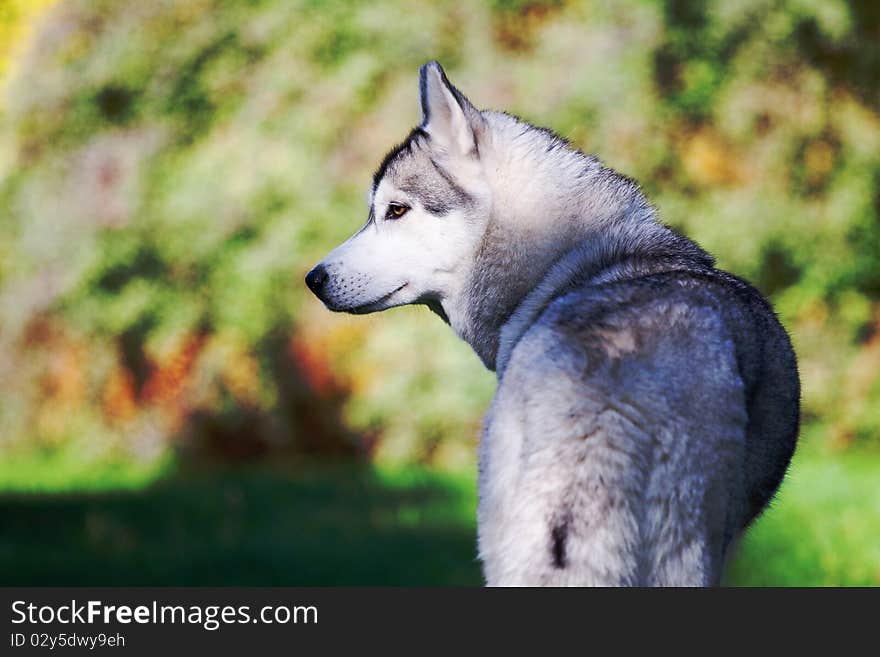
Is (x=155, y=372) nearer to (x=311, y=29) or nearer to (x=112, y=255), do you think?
(x=112, y=255)

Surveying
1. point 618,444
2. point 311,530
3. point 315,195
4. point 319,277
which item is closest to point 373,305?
point 319,277

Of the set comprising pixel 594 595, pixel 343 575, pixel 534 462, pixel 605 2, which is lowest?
pixel 594 595

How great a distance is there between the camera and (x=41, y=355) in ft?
34.5

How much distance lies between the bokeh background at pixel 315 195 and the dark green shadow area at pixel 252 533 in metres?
0.67

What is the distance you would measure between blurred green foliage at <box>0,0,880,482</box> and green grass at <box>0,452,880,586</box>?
909mm

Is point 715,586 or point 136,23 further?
point 136,23

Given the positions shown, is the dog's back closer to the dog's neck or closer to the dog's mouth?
the dog's neck

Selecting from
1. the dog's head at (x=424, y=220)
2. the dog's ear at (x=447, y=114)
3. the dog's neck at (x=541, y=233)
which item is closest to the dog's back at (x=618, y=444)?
the dog's neck at (x=541, y=233)

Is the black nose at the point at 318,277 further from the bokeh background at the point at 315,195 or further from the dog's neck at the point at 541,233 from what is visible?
the bokeh background at the point at 315,195

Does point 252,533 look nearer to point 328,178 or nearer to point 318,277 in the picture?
point 328,178

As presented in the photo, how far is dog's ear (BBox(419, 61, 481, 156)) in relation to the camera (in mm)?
3152

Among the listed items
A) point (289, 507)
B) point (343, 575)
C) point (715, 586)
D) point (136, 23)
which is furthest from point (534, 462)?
point (136, 23)

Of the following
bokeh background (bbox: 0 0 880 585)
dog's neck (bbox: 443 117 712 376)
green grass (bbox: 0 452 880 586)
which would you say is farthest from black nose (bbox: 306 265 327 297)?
bokeh background (bbox: 0 0 880 585)

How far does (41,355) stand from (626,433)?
30.4 feet
